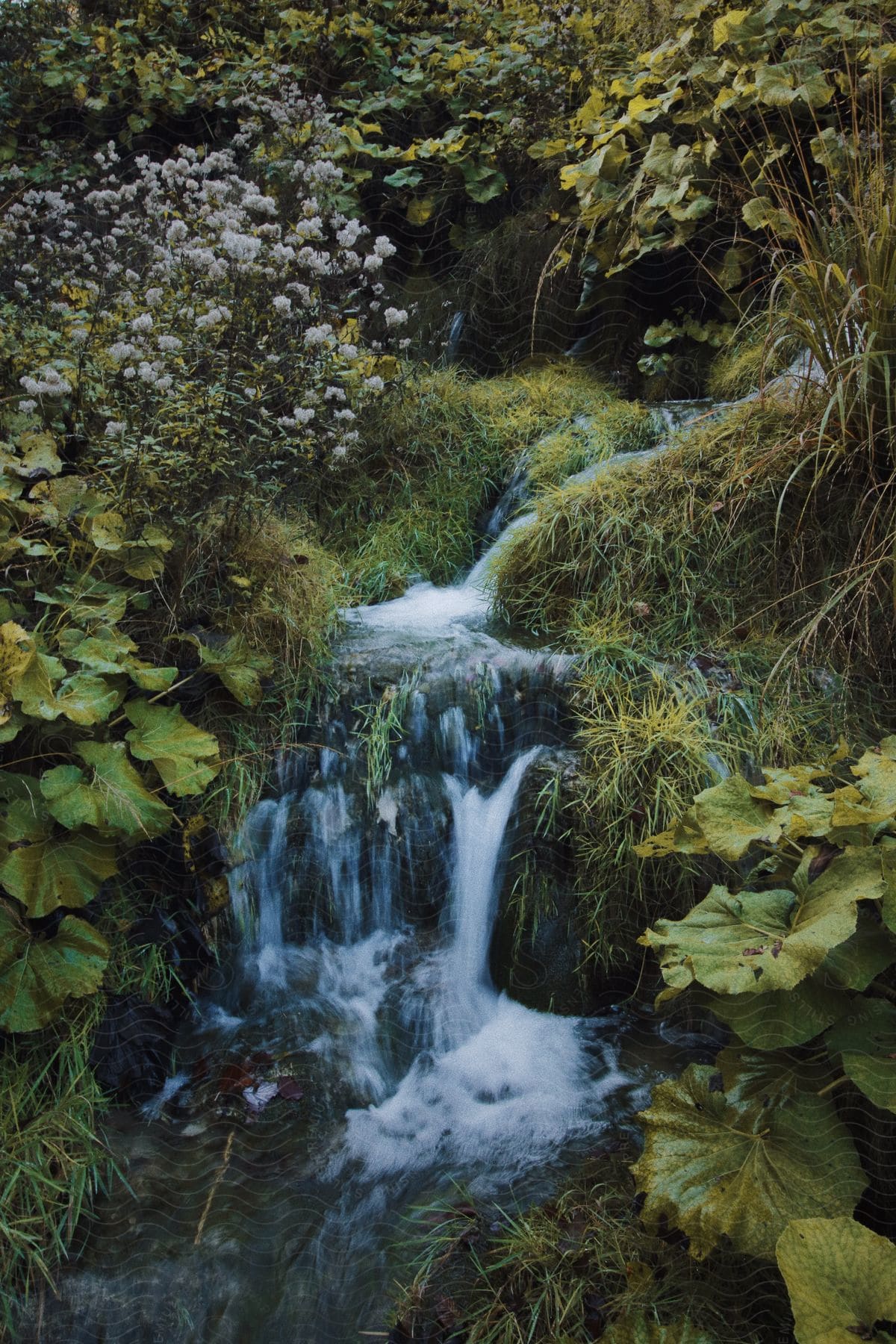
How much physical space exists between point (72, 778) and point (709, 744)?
149 centimetres

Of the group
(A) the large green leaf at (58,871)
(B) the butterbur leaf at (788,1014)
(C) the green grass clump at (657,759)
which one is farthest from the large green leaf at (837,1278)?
(A) the large green leaf at (58,871)

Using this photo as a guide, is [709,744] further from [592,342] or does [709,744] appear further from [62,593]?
[592,342]

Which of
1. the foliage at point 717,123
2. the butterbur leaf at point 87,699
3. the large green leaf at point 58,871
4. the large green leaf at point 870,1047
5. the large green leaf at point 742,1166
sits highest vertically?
the foliage at point 717,123

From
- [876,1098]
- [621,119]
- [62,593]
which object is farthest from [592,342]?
[876,1098]

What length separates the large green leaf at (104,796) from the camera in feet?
5.97

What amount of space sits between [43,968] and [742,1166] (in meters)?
1.35

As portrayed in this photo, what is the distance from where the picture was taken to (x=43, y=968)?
1776 millimetres

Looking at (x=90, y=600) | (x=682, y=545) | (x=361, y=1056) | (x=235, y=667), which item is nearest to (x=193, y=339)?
(x=90, y=600)

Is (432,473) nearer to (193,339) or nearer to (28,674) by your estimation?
(193,339)

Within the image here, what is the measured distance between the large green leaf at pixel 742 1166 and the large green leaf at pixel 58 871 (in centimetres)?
119

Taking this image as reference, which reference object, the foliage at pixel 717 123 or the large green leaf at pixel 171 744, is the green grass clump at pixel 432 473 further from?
the large green leaf at pixel 171 744

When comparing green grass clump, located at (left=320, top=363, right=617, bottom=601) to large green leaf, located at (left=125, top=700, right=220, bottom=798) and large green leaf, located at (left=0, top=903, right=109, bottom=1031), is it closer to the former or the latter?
large green leaf, located at (left=125, top=700, right=220, bottom=798)

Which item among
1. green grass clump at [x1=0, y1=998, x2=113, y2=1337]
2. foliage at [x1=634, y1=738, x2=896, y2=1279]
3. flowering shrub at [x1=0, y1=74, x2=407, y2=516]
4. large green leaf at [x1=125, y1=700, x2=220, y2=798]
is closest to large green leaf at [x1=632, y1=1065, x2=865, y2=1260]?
foliage at [x1=634, y1=738, x2=896, y2=1279]

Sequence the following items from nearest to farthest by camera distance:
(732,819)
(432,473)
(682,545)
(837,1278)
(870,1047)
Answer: (837,1278)
(870,1047)
(732,819)
(682,545)
(432,473)
